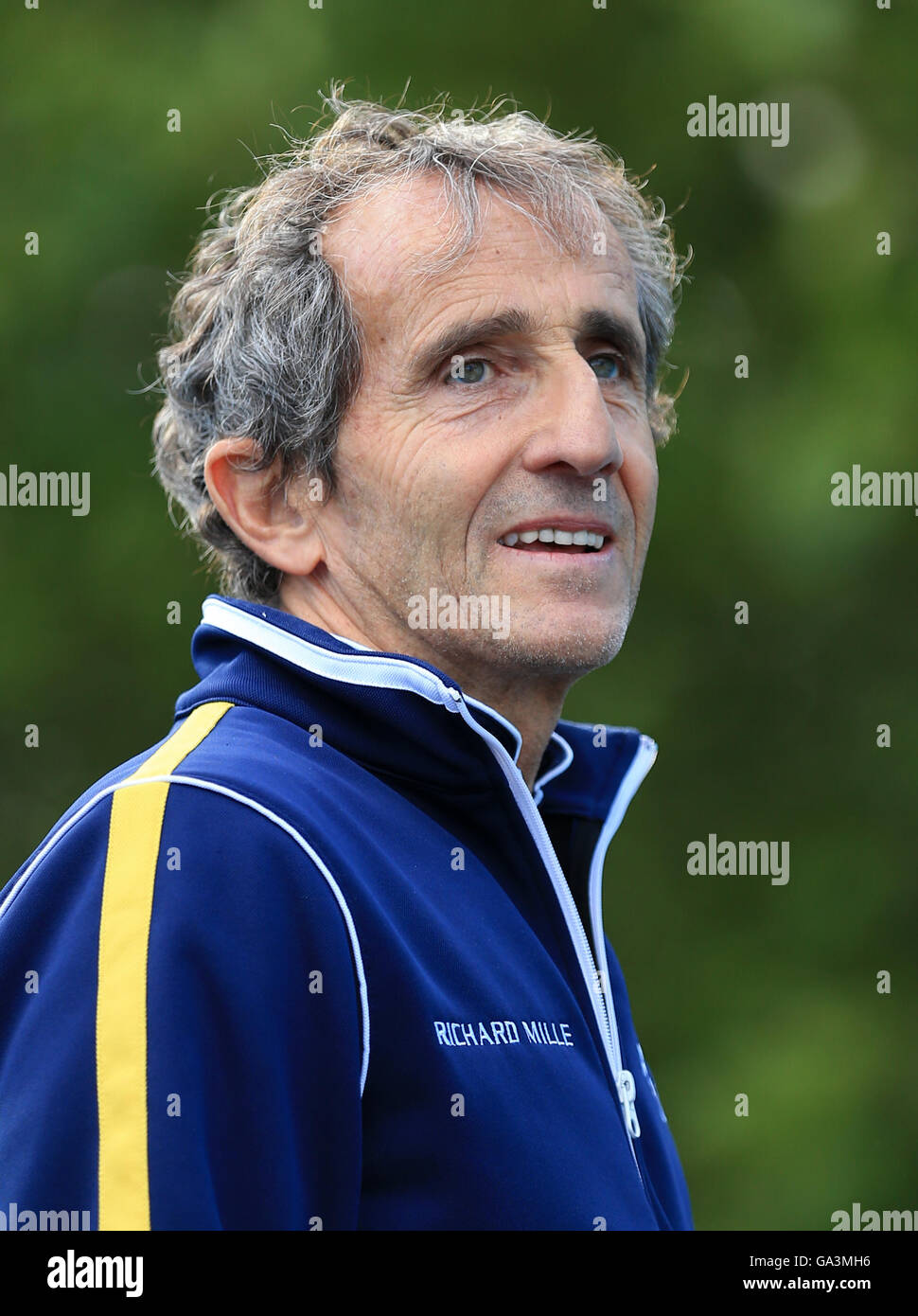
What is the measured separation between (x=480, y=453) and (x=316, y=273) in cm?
37

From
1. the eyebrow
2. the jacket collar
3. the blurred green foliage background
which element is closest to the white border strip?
the jacket collar

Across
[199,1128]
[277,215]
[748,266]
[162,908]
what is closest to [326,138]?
[277,215]

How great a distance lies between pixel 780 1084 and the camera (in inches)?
197

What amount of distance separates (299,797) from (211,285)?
1122mm

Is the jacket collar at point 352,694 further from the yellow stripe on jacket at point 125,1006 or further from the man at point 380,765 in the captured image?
the yellow stripe on jacket at point 125,1006

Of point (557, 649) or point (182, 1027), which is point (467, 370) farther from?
point (182, 1027)

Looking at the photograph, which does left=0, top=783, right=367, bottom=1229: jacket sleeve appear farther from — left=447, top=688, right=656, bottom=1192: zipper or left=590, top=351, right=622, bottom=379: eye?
left=590, top=351, right=622, bottom=379: eye

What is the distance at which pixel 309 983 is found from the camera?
1.44 m

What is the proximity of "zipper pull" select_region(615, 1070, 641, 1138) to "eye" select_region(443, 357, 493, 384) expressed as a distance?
3.03 ft

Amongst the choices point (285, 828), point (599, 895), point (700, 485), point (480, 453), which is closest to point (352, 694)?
point (285, 828)

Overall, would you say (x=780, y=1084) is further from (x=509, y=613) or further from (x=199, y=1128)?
(x=199, y=1128)

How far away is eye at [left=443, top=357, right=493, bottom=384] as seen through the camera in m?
2.04

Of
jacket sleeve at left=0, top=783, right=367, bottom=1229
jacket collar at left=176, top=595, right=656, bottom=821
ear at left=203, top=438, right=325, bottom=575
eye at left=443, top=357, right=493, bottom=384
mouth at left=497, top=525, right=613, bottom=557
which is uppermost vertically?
eye at left=443, top=357, right=493, bottom=384

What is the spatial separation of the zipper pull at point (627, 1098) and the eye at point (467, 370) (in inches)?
36.3
